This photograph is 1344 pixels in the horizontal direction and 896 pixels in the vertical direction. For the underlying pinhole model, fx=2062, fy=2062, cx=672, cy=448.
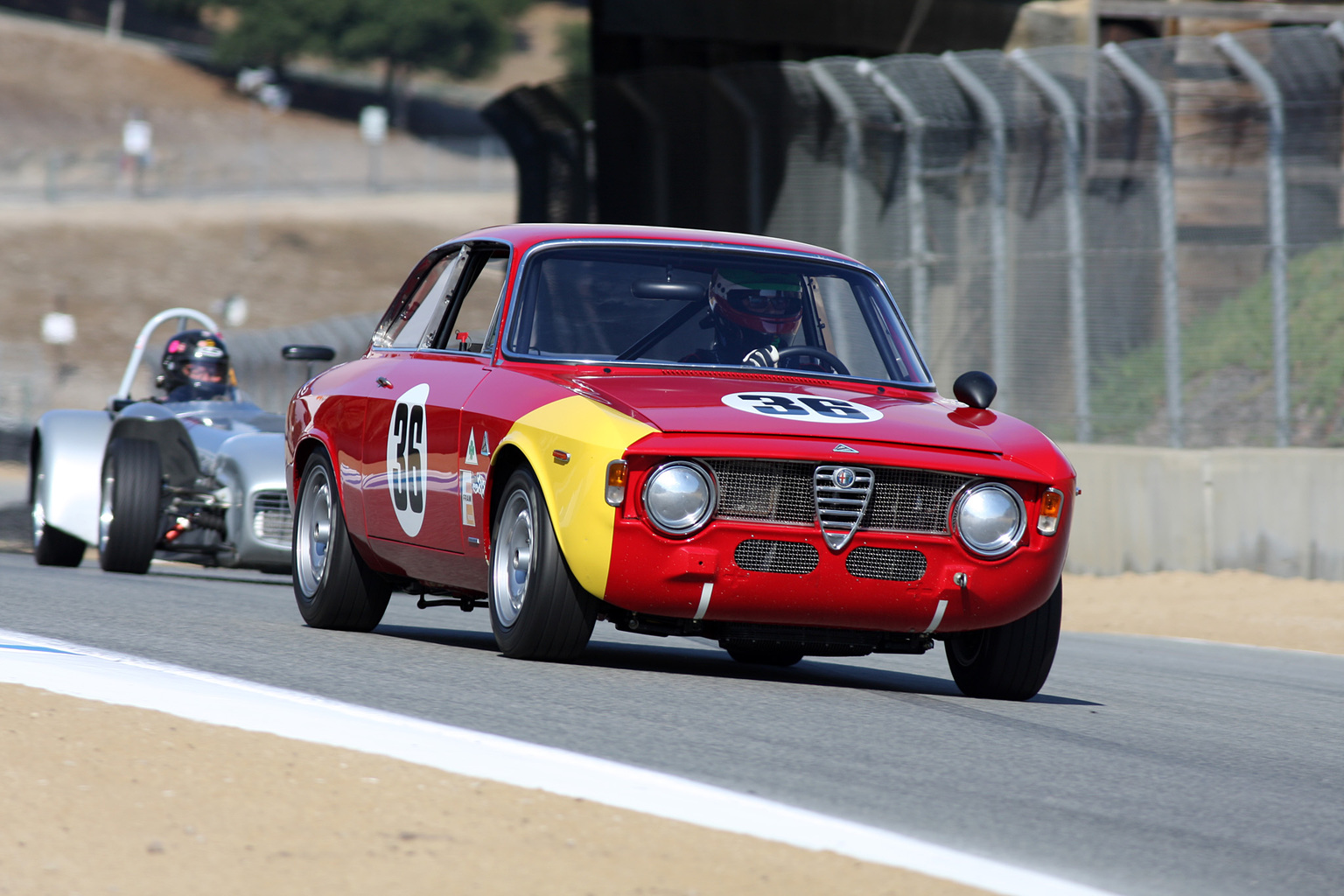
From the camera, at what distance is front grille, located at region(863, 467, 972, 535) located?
657cm

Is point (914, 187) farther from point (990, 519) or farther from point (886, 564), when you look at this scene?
point (886, 564)

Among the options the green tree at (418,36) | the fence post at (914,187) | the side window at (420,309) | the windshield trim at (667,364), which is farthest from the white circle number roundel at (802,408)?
the green tree at (418,36)

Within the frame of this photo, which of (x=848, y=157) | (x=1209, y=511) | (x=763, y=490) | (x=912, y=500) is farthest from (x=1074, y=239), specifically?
(x=763, y=490)

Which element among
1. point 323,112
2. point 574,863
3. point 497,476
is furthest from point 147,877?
point 323,112

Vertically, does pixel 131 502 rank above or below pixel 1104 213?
below

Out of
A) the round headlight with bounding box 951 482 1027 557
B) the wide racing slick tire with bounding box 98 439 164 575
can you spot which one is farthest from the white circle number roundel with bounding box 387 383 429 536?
the wide racing slick tire with bounding box 98 439 164 575

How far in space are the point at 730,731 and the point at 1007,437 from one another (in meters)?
1.73

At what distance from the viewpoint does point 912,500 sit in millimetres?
6605

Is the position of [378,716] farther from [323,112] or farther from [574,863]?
[323,112]

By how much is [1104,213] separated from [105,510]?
24.6 ft

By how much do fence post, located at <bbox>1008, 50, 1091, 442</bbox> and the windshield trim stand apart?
7498 mm

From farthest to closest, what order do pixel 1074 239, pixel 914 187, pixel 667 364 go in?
pixel 914 187, pixel 1074 239, pixel 667 364

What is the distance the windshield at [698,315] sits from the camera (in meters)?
7.46

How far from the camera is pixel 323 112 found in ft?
326
